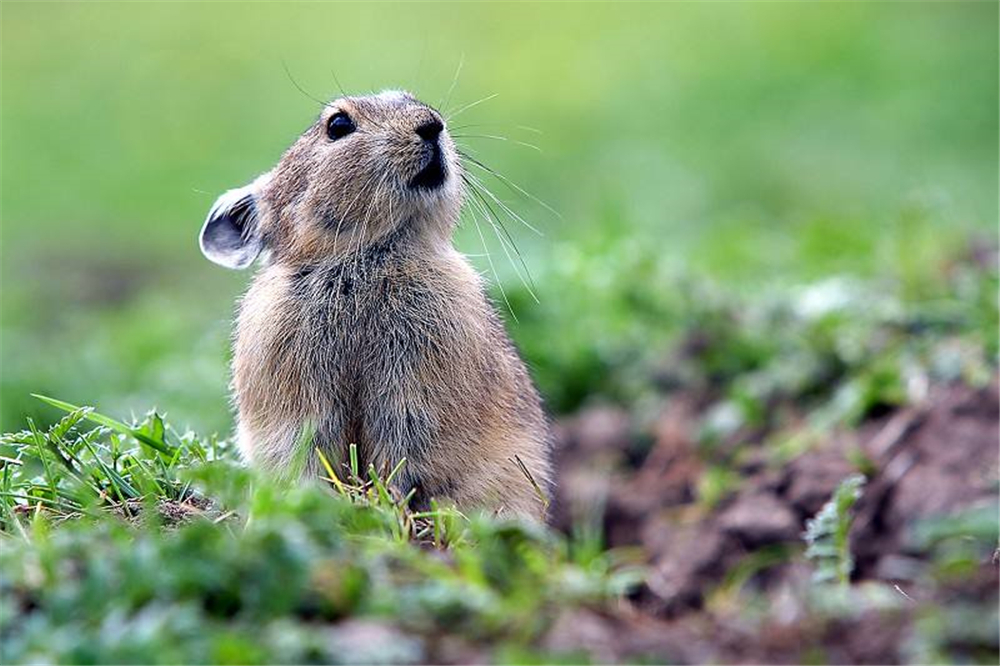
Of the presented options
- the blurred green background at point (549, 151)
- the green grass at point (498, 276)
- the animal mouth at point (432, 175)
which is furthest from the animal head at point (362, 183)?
the blurred green background at point (549, 151)

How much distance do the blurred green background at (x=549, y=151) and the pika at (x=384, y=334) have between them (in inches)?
107

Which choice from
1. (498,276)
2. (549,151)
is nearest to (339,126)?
(498,276)

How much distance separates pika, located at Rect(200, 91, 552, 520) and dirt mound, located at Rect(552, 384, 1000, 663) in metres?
0.98

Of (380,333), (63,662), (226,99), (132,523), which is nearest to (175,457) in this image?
(132,523)

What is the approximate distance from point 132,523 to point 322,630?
140 cm

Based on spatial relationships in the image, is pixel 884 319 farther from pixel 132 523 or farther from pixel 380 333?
pixel 132 523

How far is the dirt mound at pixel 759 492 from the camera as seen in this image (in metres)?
7.04

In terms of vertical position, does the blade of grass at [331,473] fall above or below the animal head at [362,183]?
below

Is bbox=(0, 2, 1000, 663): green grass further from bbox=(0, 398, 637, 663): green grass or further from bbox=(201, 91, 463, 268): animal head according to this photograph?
bbox=(201, 91, 463, 268): animal head

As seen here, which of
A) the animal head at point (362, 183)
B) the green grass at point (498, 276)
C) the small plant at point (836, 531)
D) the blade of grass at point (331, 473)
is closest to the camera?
the green grass at point (498, 276)

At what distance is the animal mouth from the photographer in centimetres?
648

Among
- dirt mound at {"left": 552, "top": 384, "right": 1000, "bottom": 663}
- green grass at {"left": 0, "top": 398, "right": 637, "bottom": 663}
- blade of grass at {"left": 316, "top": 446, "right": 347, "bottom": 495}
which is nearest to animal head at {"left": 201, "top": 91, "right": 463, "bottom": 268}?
blade of grass at {"left": 316, "top": 446, "right": 347, "bottom": 495}

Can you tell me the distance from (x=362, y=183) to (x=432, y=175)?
0.95 feet

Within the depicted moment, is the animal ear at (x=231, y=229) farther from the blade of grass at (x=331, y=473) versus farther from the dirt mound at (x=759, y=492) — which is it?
the dirt mound at (x=759, y=492)
